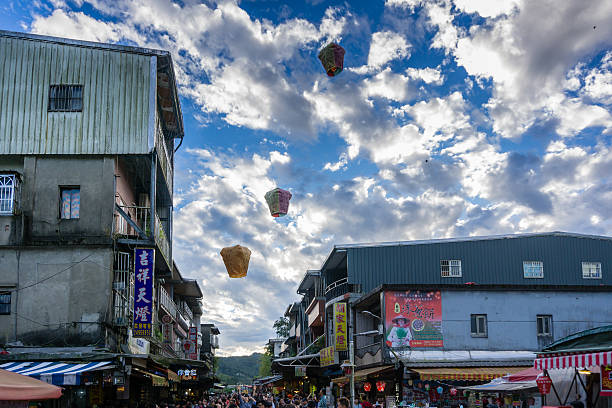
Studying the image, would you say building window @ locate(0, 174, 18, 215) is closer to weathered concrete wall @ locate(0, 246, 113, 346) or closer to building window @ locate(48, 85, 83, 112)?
weathered concrete wall @ locate(0, 246, 113, 346)

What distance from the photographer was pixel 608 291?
90.8 ft

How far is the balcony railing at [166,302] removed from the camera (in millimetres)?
31139

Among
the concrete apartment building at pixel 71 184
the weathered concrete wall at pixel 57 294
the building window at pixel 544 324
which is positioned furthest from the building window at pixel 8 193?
the building window at pixel 544 324

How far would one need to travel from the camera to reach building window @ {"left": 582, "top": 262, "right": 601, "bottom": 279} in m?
34.6

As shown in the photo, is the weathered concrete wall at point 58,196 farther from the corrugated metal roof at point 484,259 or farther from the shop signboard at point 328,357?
the shop signboard at point 328,357

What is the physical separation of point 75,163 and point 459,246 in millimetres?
21391

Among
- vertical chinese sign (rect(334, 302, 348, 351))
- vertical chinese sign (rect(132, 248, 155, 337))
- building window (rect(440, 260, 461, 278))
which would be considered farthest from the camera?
building window (rect(440, 260, 461, 278))

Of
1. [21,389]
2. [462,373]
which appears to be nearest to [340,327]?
[462,373]

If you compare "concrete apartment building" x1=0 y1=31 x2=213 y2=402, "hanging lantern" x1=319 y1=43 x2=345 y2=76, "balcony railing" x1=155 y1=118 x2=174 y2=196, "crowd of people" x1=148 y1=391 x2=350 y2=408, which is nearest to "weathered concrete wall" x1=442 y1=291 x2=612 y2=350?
"crowd of people" x1=148 y1=391 x2=350 y2=408

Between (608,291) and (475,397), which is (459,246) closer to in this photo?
(608,291)

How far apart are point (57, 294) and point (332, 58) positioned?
1092 centimetres

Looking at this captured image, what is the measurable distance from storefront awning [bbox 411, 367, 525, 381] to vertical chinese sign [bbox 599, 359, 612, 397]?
42.6 ft

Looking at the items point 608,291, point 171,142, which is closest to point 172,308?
point 171,142

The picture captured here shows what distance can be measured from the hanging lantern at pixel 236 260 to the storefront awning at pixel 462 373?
7857mm
